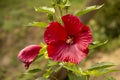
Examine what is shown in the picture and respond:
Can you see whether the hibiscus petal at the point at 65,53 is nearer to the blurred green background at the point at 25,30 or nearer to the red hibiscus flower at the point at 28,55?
the red hibiscus flower at the point at 28,55

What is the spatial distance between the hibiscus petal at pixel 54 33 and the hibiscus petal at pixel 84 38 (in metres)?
0.07

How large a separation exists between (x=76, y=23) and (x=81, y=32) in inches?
1.8

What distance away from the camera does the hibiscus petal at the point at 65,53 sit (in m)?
1.68

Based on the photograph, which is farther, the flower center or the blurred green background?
the blurred green background

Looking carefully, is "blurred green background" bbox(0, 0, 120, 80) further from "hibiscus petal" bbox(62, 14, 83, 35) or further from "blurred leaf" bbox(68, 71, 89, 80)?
"hibiscus petal" bbox(62, 14, 83, 35)

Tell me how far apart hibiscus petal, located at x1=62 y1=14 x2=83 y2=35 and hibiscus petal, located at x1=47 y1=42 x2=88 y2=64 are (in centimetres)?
7

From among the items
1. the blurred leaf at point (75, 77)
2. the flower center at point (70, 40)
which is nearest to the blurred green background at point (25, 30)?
the blurred leaf at point (75, 77)

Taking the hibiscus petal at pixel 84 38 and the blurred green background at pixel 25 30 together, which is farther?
the blurred green background at pixel 25 30

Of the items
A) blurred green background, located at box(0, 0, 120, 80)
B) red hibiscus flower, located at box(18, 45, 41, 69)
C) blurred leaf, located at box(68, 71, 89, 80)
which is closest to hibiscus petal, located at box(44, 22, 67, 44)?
red hibiscus flower, located at box(18, 45, 41, 69)

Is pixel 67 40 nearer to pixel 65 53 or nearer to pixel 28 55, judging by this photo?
pixel 65 53

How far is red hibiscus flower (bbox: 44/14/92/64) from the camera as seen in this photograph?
1683 millimetres

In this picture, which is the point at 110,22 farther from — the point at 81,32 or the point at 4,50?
the point at 81,32

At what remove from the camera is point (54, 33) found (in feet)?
5.59

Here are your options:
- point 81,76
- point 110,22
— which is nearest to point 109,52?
point 110,22
